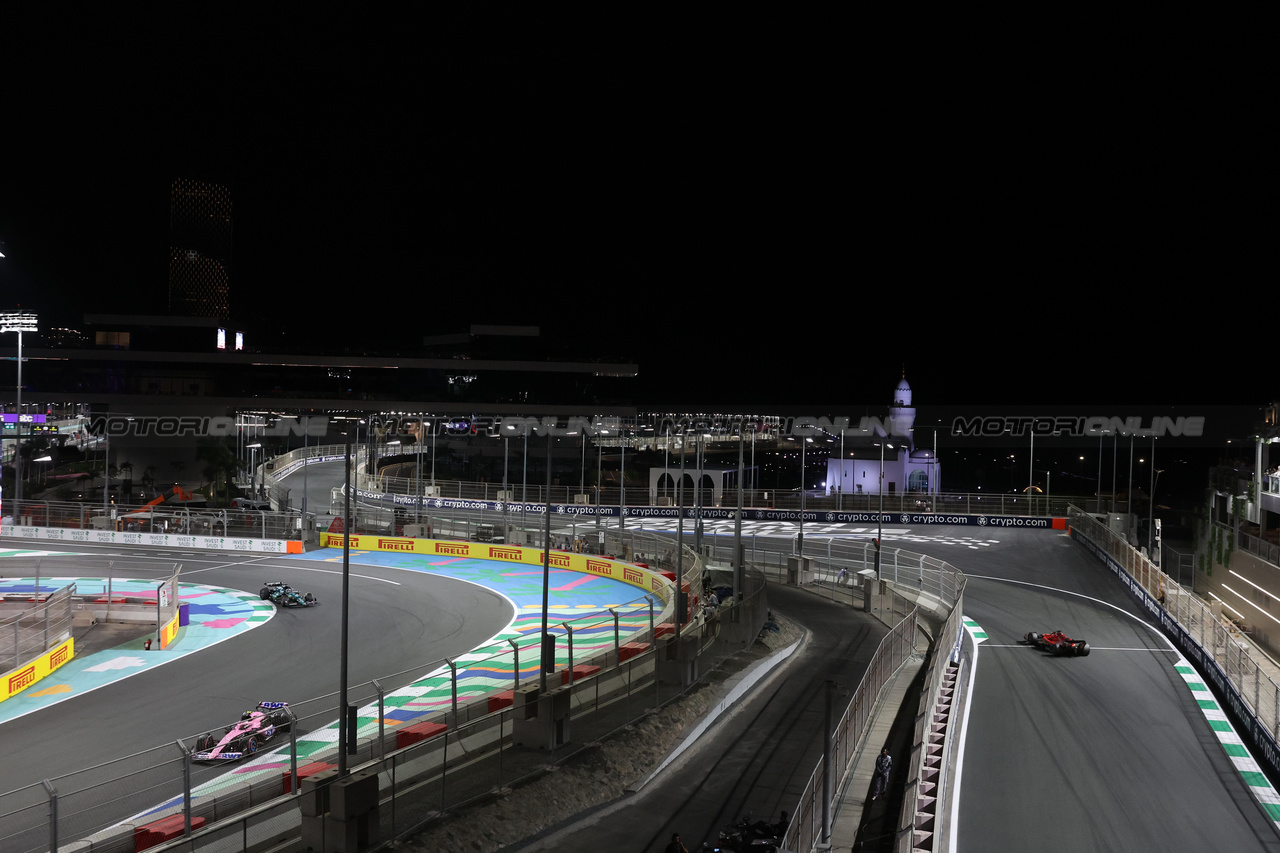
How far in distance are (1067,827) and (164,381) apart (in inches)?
3402

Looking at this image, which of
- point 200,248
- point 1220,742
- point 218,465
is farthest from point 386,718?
point 200,248

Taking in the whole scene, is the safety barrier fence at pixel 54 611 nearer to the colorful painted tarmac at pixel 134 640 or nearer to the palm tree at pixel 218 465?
the colorful painted tarmac at pixel 134 640

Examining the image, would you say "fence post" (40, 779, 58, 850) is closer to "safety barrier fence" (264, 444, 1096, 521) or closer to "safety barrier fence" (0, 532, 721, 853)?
"safety barrier fence" (0, 532, 721, 853)

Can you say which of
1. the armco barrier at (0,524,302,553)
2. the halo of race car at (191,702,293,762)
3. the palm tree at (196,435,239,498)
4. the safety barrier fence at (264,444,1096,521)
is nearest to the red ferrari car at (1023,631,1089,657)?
the halo of race car at (191,702,293,762)

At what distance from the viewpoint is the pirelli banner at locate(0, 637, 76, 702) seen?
22.7m

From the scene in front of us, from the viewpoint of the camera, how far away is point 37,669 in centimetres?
2414

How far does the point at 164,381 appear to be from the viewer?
3327 inches

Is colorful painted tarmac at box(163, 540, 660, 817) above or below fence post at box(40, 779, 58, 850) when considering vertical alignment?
below

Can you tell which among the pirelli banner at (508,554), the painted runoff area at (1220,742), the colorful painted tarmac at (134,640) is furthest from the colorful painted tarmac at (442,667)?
the painted runoff area at (1220,742)

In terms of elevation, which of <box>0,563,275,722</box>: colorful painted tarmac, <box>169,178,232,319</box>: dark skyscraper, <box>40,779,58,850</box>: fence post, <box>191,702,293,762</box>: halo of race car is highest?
<box>169,178,232,319</box>: dark skyscraper

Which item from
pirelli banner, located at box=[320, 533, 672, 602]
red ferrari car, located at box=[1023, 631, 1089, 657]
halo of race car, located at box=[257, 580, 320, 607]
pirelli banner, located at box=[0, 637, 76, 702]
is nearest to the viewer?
pirelli banner, located at box=[0, 637, 76, 702]

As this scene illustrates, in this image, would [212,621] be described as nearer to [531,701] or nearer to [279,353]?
[531,701]

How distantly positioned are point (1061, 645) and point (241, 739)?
22.0 m

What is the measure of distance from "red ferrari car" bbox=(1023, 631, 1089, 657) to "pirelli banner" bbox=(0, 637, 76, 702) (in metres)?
28.0
